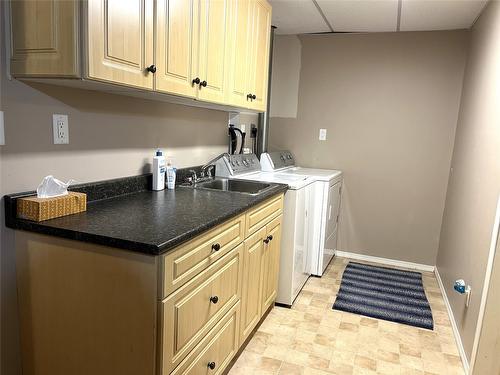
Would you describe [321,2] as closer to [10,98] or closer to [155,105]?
[155,105]

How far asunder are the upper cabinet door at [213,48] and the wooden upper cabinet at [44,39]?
0.70 m

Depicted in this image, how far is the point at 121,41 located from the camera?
128cm

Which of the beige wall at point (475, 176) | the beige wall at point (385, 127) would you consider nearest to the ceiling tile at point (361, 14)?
Result: the beige wall at point (385, 127)

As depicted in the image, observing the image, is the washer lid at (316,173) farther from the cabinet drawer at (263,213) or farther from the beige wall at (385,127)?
the cabinet drawer at (263,213)

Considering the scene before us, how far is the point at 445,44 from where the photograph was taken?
10.3ft

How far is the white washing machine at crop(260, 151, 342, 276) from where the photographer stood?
296cm

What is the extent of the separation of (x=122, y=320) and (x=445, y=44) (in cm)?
327

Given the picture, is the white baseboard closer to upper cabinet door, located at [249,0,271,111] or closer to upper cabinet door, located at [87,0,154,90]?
upper cabinet door, located at [249,0,271,111]

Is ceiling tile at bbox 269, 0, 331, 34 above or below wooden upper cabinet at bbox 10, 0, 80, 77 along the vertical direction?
above

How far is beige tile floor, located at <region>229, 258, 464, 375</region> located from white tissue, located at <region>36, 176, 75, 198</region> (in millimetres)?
1211

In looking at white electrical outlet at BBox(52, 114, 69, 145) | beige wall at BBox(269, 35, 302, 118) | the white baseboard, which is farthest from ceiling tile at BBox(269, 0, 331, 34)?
the white baseboard

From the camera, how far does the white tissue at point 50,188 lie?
1.32m

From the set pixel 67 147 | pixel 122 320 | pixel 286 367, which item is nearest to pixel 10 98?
pixel 67 147

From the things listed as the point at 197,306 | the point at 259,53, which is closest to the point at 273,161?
the point at 259,53
